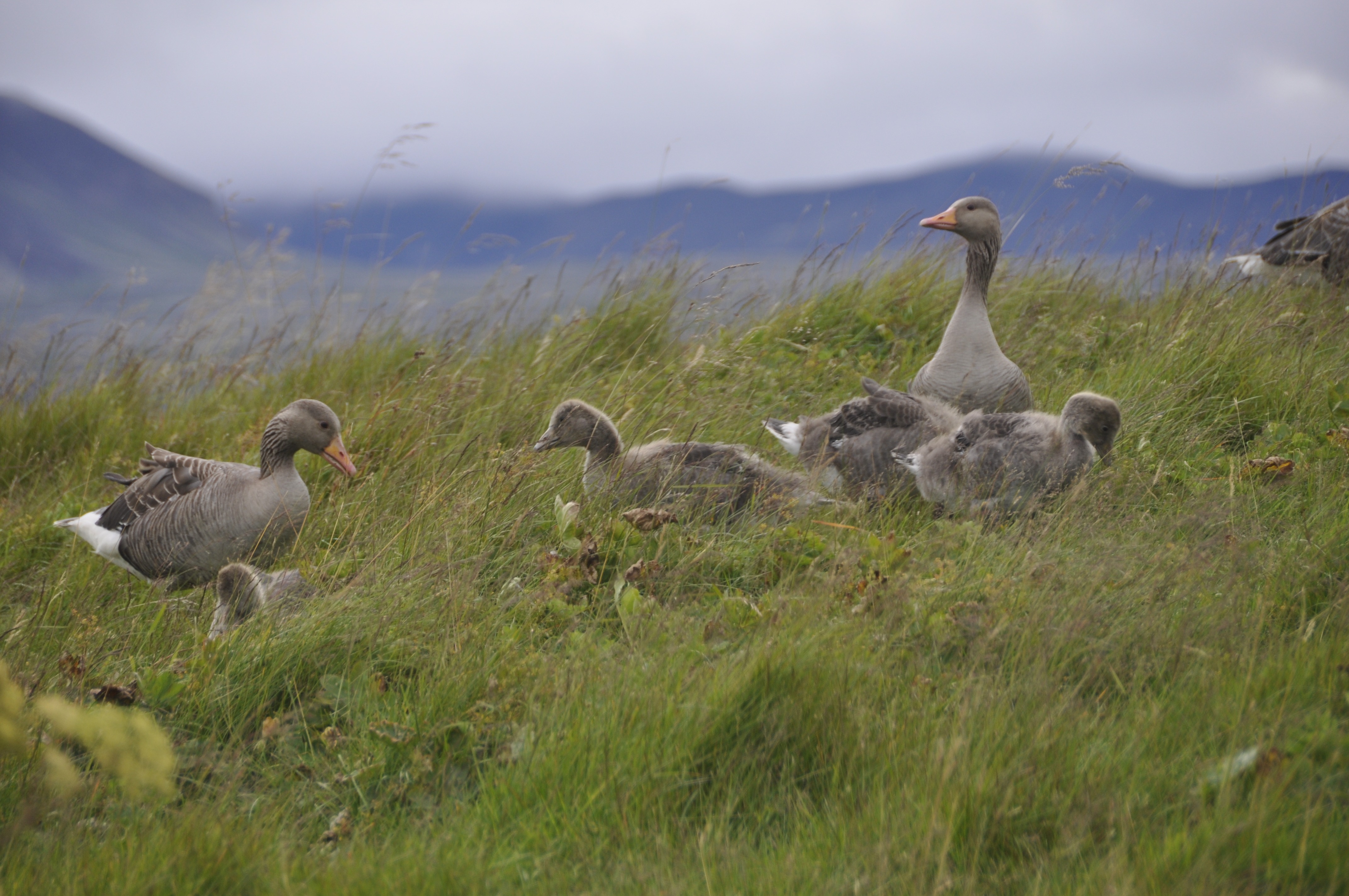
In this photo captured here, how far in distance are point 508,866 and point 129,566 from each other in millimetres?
4257

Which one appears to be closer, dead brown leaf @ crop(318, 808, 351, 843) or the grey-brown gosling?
dead brown leaf @ crop(318, 808, 351, 843)

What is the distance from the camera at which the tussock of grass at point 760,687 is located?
2.18 metres

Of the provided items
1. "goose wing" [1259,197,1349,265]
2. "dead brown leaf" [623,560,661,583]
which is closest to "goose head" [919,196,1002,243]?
"goose wing" [1259,197,1349,265]

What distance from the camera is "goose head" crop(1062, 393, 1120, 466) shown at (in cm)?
433

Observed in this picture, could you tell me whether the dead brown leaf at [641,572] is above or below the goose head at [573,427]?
below

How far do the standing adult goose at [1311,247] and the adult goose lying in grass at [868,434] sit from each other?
3802 millimetres

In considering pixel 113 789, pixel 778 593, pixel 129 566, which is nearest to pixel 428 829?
pixel 113 789

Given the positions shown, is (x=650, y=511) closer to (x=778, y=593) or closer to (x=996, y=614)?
(x=778, y=593)

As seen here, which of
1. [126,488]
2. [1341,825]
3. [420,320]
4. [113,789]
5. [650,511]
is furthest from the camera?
[420,320]

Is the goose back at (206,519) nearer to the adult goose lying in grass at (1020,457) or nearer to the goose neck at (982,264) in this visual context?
the adult goose lying in grass at (1020,457)

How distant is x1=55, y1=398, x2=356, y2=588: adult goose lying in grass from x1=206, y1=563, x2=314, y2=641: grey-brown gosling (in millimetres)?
559

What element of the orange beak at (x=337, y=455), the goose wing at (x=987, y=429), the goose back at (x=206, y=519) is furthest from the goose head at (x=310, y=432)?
the goose wing at (x=987, y=429)

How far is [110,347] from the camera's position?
7.84 m

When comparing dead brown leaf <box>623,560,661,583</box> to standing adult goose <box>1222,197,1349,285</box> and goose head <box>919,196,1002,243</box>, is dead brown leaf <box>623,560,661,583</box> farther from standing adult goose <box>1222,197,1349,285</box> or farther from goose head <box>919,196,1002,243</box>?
standing adult goose <box>1222,197,1349,285</box>
